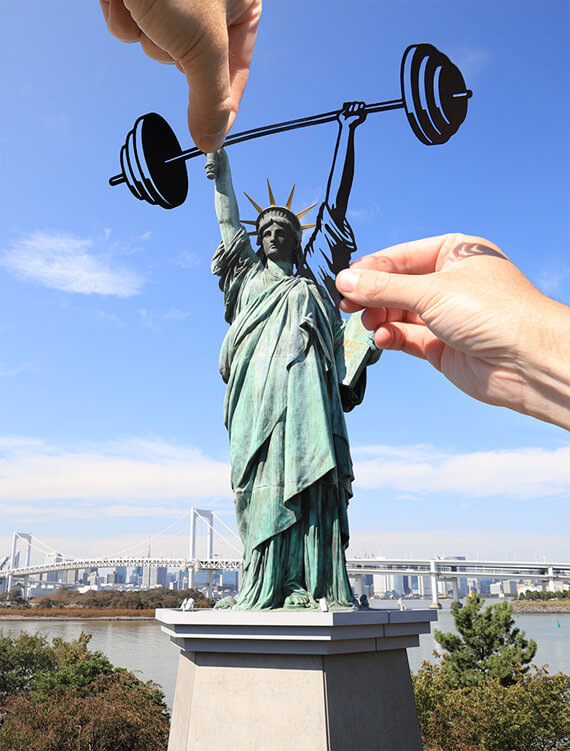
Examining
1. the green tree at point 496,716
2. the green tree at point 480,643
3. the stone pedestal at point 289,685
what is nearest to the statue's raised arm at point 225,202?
the stone pedestal at point 289,685

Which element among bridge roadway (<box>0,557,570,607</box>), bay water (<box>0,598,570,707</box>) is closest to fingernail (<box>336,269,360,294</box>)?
bay water (<box>0,598,570,707</box>)

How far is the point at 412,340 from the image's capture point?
217 cm

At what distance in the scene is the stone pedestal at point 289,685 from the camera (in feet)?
15.1

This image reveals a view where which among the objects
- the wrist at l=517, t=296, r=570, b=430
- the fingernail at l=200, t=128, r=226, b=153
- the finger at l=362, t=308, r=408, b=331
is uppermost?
the fingernail at l=200, t=128, r=226, b=153

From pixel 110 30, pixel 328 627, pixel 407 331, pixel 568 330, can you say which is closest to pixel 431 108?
pixel 407 331

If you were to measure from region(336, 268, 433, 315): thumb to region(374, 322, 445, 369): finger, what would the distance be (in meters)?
0.24

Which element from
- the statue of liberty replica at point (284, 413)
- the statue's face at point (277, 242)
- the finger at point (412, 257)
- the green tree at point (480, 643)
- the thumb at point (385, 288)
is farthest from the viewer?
the green tree at point (480, 643)

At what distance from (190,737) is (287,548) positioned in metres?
1.77

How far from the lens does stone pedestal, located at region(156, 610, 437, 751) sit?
459cm

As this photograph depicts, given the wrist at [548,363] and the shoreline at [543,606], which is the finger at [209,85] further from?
the shoreline at [543,606]

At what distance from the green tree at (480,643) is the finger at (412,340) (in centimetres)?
1743

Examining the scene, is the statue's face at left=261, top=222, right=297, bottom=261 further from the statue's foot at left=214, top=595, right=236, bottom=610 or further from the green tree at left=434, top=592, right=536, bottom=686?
the green tree at left=434, top=592, right=536, bottom=686

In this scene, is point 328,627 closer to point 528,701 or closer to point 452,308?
point 452,308

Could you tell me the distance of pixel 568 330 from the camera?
4.67ft
